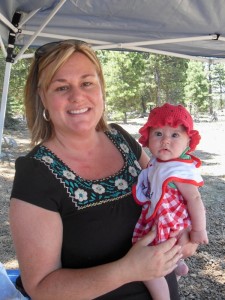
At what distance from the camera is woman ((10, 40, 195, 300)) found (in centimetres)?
134

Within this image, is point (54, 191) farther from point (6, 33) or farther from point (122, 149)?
point (6, 33)

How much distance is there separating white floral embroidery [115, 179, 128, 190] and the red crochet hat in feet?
0.75

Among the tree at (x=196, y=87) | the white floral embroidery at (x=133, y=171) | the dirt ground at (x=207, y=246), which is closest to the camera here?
the white floral embroidery at (x=133, y=171)

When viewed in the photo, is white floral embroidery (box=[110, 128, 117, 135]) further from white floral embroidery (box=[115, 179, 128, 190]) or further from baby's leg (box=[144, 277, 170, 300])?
baby's leg (box=[144, 277, 170, 300])

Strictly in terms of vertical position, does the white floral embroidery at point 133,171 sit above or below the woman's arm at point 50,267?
above

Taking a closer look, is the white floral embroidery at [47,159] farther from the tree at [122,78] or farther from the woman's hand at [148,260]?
the tree at [122,78]

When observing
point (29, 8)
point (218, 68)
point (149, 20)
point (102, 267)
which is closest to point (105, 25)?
point (149, 20)

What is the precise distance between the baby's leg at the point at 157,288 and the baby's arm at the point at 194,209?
25cm

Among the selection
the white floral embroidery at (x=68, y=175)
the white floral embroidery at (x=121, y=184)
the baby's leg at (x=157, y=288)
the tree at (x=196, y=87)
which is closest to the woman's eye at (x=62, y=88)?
the white floral embroidery at (x=68, y=175)

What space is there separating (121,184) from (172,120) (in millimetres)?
368

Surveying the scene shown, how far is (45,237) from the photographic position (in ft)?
4.40

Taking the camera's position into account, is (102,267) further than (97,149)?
No

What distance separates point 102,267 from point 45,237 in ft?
0.78

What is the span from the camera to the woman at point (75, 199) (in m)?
1.34
